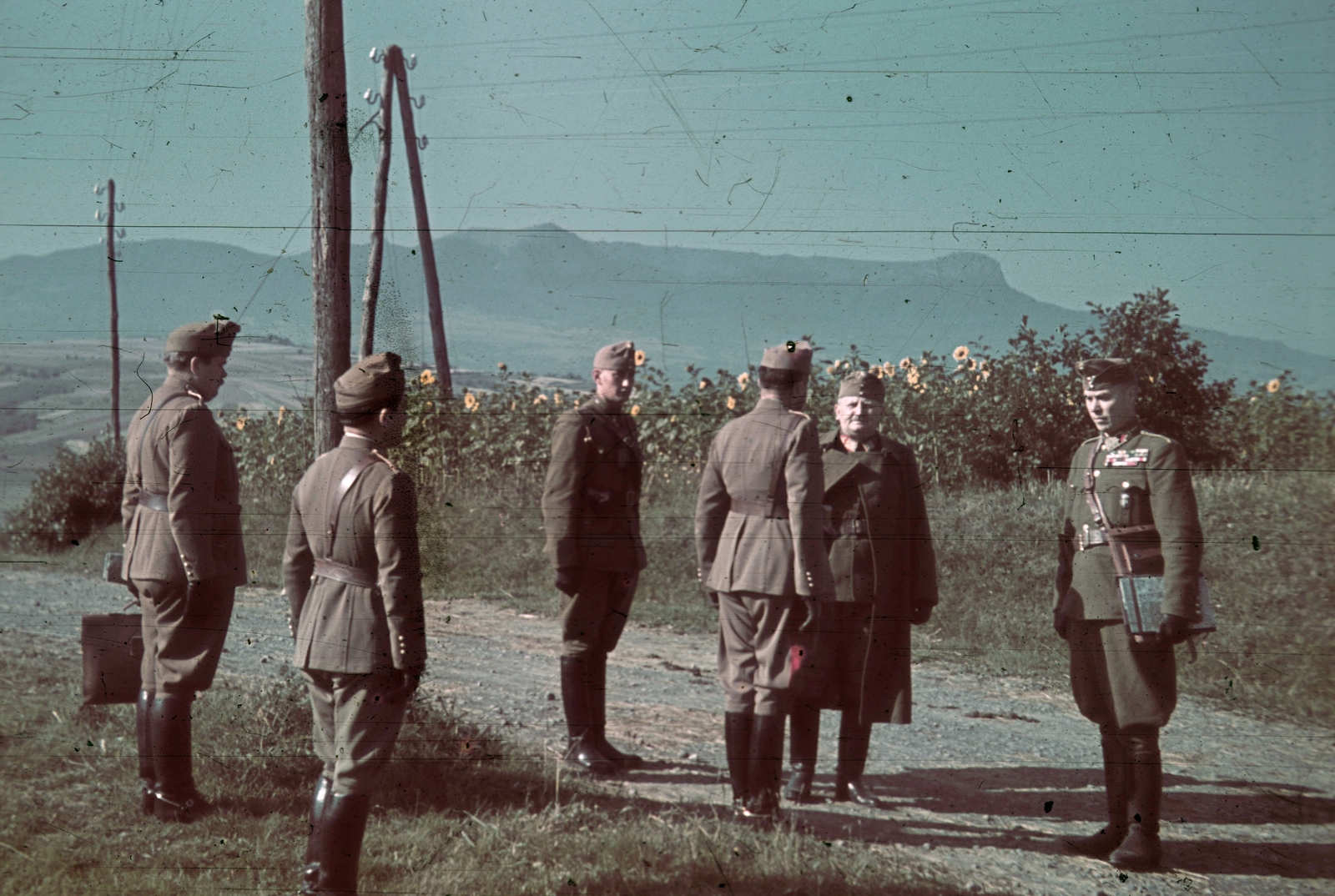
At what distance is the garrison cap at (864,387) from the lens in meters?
4.68

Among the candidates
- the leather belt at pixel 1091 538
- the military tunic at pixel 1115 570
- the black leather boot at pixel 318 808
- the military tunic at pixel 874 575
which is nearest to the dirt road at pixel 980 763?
the military tunic at pixel 874 575

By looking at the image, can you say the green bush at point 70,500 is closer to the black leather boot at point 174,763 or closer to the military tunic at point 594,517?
the black leather boot at point 174,763

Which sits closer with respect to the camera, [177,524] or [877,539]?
[177,524]

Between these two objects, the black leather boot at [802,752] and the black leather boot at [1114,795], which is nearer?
the black leather boot at [1114,795]

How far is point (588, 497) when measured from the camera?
510cm

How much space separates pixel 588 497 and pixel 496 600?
15.5 feet

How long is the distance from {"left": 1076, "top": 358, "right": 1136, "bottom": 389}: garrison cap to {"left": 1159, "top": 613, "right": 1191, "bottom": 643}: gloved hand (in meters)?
0.89

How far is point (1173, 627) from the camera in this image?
12.5 ft

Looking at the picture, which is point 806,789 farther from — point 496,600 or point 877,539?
point 496,600

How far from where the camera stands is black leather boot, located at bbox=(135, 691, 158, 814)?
4270 millimetres

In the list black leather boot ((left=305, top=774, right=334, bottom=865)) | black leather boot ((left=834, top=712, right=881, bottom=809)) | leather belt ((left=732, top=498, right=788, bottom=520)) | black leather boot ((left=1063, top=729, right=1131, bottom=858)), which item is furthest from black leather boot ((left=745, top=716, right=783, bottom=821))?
black leather boot ((left=305, top=774, right=334, bottom=865))

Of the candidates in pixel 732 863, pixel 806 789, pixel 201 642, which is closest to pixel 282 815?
pixel 201 642

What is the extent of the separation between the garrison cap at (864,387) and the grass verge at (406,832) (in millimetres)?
1930

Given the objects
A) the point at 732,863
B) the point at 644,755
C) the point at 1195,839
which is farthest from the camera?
the point at 644,755
